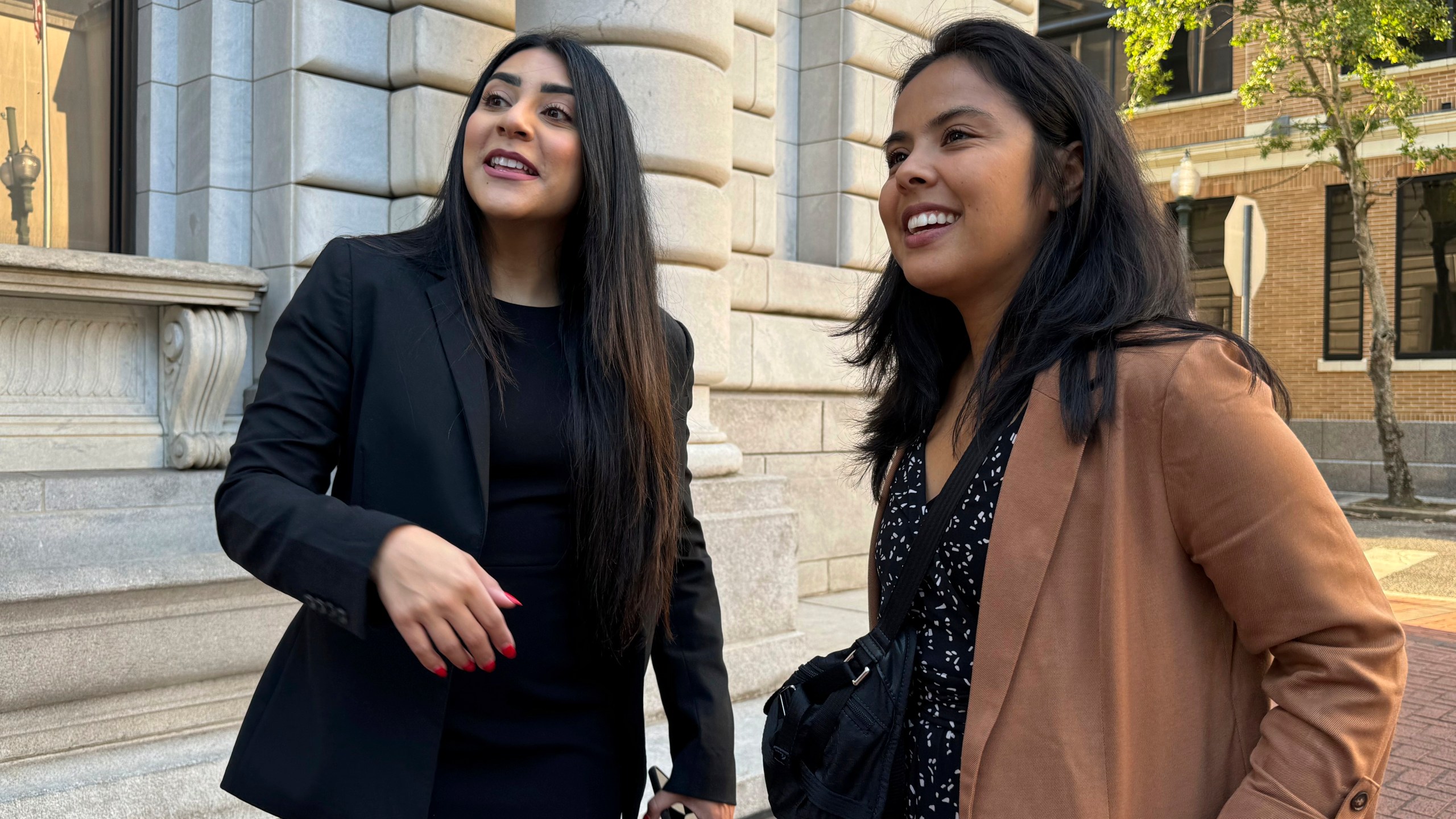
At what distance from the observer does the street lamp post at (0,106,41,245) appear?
16.0 ft

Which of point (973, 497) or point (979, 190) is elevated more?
point (979, 190)

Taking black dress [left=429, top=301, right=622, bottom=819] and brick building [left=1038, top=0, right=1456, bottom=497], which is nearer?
black dress [left=429, top=301, right=622, bottom=819]

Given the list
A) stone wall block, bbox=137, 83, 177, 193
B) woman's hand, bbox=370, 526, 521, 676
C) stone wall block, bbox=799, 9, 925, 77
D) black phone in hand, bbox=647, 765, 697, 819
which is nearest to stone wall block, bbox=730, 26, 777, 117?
stone wall block, bbox=799, 9, 925, 77

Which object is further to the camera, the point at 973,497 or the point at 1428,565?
the point at 1428,565

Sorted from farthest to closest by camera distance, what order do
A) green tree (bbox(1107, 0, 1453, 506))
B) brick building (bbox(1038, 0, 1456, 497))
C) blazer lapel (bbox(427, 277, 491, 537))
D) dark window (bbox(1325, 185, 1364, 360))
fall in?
dark window (bbox(1325, 185, 1364, 360)), brick building (bbox(1038, 0, 1456, 497)), green tree (bbox(1107, 0, 1453, 506)), blazer lapel (bbox(427, 277, 491, 537))

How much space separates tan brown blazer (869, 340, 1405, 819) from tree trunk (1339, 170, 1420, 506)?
17.4 meters

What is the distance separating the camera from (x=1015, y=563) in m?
1.60

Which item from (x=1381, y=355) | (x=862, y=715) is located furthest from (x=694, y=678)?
(x=1381, y=355)

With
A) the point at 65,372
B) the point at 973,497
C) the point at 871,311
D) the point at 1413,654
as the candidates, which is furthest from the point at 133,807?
the point at 1413,654

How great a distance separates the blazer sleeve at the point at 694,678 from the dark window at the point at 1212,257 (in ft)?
72.8

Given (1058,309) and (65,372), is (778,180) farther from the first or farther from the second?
(1058,309)

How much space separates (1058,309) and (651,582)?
0.89m

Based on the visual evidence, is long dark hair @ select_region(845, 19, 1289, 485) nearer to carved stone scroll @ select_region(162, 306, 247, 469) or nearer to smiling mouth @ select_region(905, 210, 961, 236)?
smiling mouth @ select_region(905, 210, 961, 236)

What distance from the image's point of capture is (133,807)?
372 centimetres
